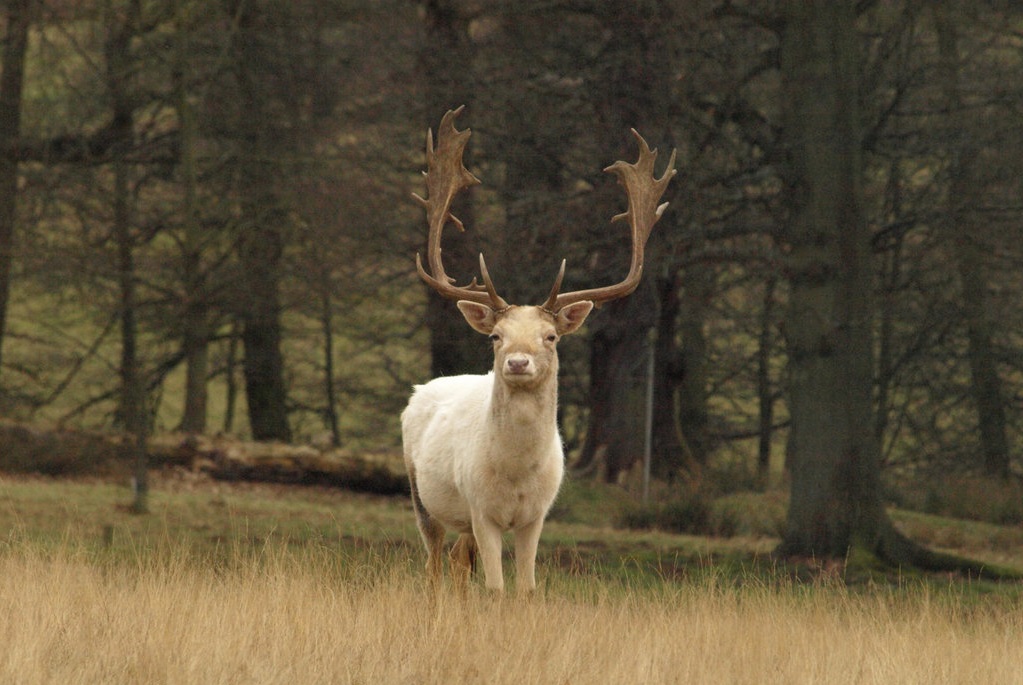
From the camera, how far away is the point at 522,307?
7.93 m

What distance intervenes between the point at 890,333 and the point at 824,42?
32.8ft

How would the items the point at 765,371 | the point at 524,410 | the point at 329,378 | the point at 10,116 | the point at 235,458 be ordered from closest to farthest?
the point at 524,410, the point at 235,458, the point at 10,116, the point at 765,371, the point at 329,378

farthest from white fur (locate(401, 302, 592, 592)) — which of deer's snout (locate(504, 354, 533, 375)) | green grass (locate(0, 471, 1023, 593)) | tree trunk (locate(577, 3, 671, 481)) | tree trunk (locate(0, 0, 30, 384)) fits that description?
tree trunk (locate(0, 0, 30, 384))

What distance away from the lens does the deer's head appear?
780 centimetres

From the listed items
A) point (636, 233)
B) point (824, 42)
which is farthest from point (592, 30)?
point (636, 233)

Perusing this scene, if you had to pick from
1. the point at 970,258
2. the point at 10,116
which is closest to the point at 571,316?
the point at 970,258

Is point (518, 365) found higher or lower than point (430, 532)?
higher

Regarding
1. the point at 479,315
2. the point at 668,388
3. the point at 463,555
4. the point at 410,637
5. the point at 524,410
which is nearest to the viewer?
the point at 410,637

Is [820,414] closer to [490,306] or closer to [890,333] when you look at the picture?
[490,306]

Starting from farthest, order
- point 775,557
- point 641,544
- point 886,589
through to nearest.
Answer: point 641,544 < point 775,557 < point 886,589

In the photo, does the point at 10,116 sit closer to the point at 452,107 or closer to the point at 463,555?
the point at 452,107

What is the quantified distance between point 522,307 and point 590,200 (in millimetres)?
6107

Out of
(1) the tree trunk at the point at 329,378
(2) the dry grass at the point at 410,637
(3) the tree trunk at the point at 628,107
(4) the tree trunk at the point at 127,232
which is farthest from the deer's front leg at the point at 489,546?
(1) the tree trunk at the point at 329,378

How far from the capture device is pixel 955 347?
22.0 metres
